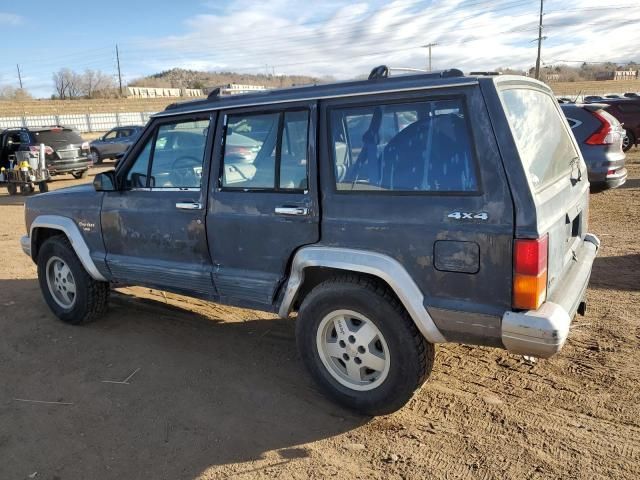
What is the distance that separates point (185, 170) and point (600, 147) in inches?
278

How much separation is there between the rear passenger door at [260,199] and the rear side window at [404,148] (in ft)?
0.75

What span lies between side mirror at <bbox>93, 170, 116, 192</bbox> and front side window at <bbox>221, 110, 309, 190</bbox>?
1174mm

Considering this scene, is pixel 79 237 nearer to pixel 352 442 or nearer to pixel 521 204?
pixel 352 442

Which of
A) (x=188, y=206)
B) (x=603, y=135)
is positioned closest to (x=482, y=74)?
(x=188, y=206)

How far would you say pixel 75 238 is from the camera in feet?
15.5

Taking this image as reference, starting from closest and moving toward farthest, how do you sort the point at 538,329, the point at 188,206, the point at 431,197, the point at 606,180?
1. the point at 538,329
2. the point at 431,197
3. the point at 188,206
4. the point at 606,180

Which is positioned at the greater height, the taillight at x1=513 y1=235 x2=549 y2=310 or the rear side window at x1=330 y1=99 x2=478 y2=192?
the rear side window at x1=330 y1=99 x2=478 y2=192

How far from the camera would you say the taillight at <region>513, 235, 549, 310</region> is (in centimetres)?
262

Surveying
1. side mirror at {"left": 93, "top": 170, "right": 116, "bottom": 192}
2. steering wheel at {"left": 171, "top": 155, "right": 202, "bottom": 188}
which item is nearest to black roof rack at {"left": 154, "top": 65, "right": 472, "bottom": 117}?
steering wheel at {"left": 171, "top": 155, "right": 202, "bottom": 188}

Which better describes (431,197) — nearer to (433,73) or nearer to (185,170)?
(433,73)

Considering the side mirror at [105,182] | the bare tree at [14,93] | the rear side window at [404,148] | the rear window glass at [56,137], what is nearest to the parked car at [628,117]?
the rear side window at [404,148]

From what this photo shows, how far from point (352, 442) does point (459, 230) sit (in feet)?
4.57

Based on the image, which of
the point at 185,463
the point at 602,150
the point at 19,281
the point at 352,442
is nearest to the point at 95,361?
the point at 185,463

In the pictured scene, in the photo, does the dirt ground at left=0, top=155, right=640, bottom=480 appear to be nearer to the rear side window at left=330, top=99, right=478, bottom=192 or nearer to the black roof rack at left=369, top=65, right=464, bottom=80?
the rear side window at left=330, top=99, right=478, bottom=192
